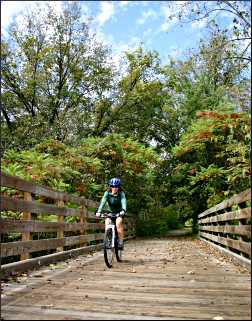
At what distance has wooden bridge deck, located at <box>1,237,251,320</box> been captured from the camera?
4.14 metres

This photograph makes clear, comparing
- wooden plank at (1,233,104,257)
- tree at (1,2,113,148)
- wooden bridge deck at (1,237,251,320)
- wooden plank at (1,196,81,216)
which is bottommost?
wooden bridge deck at (1,237,251,320)

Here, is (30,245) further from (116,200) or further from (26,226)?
(116,200)

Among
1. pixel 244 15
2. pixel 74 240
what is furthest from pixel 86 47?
pixel 74 240

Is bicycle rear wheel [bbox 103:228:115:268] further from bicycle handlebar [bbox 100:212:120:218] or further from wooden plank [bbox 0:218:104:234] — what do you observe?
wooden plank [bbox 0:218:104:234]

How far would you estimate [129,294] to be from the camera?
203 inches

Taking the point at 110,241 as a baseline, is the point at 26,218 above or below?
above

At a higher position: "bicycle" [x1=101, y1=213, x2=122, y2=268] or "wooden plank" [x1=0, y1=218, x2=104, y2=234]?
"wooden plank" [x1=0, y1=218, x2=104, y2=234]

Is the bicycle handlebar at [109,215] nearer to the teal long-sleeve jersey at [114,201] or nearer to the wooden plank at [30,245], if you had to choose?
the teal long-sleeve jersey at [114,201]

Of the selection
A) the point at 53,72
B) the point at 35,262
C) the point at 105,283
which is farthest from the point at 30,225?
the point at 53,72

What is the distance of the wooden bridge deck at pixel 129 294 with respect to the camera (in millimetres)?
4137

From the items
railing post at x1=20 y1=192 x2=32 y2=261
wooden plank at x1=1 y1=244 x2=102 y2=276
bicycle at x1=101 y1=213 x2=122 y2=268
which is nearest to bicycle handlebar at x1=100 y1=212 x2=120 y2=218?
bicycle at x1=101 y1=213 x2=122 y2=268

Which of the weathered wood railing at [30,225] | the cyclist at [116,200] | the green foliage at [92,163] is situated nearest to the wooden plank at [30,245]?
the weathered wood railing at [30,225]

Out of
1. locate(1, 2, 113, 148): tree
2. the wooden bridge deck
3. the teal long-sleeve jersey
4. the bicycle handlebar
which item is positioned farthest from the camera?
locate(1, 2, 113, 148): tree

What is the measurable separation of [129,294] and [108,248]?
120 inches
